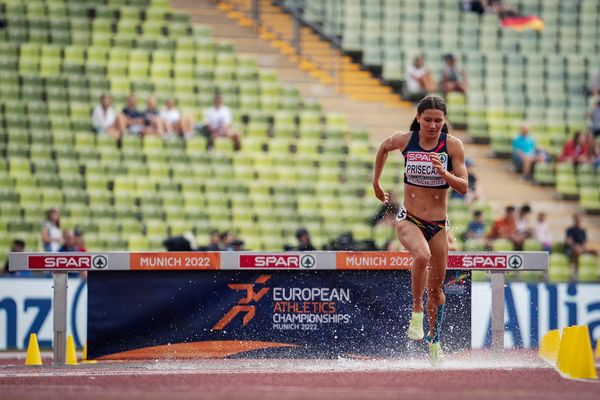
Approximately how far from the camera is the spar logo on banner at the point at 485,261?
48.0ft

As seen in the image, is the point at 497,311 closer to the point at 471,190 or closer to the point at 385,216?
the point at 385,216

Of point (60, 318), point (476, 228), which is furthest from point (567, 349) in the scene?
point (476, 228)

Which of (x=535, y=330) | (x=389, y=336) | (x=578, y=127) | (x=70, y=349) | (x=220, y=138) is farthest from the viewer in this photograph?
(x=578, y=127)

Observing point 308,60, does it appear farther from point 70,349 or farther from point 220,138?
point 70,349

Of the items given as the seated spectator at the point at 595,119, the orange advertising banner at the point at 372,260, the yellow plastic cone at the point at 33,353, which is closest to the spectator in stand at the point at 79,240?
the yellow plastic cone at the point at 33,353

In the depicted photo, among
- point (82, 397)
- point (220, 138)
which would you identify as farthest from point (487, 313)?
point (82, 397)

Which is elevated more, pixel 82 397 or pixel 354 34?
pixel 354 34

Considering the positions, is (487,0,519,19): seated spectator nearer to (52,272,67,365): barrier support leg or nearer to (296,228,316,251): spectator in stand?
(296,228,316,251): spectator in stand

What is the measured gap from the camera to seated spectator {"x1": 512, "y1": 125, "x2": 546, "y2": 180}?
2677 centimetres

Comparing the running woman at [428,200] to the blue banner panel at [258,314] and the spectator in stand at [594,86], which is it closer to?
the blue banner panel at [258,314]

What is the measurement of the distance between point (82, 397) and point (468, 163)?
1502 centimetres

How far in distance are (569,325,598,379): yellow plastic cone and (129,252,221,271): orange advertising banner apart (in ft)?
13.4

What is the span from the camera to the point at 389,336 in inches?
590

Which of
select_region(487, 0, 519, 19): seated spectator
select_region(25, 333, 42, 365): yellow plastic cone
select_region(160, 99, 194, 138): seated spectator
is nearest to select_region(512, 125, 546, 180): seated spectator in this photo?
select_region(487, 0, 519, 19): seated spectator
